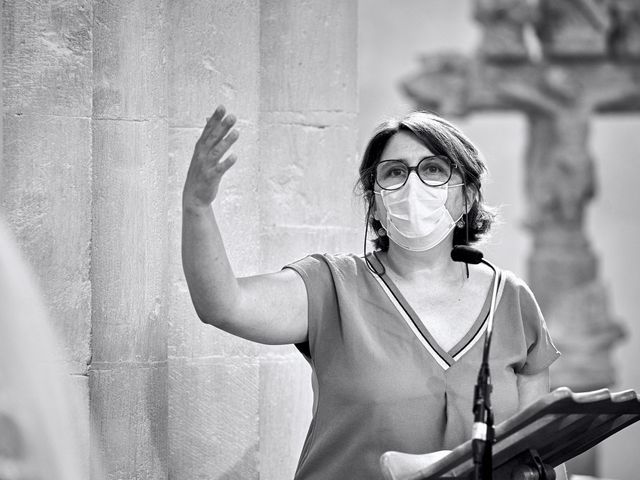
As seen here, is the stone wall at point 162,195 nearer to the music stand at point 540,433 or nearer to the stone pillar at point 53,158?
the stone pillar at point 53,158

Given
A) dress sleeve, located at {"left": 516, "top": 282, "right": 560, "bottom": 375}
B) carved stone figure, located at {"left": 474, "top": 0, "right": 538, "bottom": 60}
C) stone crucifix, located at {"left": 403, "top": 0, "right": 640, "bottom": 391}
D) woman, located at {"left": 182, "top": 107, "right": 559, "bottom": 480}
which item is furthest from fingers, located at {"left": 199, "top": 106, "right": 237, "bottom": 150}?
carved stone figure, located at {"left": 474, "top": 0, "right": 538, "bottom": 60}

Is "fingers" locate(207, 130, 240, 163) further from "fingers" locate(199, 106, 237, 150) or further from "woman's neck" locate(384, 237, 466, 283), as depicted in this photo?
"woman's neck" locate(384, 237, 466, 283)

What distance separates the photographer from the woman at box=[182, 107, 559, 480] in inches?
76.5

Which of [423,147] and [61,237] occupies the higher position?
[423,147]

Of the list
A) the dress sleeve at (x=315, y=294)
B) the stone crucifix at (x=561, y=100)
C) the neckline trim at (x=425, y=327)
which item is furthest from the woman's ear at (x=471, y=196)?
the stone crucifix at (x=561, y=100)

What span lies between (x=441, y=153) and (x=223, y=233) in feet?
1.81

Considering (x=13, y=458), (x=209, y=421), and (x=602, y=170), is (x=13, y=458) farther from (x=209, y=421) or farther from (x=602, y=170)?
(x=602, y=170)

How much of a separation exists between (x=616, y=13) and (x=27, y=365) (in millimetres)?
5705

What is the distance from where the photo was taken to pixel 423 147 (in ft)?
6.95

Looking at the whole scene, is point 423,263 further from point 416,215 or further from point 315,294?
point 315,294

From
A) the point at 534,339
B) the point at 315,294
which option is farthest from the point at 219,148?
the point at 534,339

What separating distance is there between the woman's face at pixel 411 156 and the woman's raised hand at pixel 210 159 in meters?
0.45

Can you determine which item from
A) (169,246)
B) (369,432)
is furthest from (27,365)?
(169,246)

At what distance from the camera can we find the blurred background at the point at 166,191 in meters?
2.17
